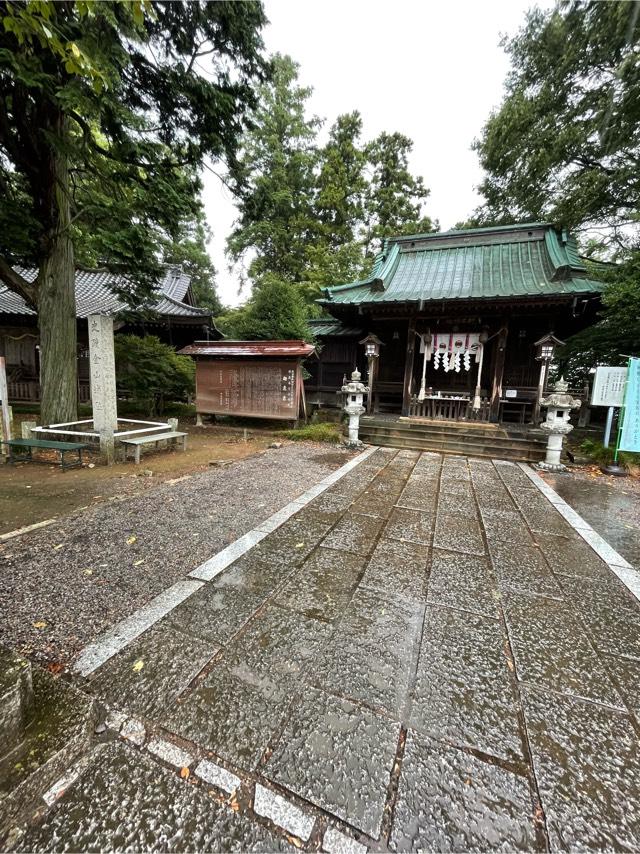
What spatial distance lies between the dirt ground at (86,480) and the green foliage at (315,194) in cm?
1421

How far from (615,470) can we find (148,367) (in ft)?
38.3

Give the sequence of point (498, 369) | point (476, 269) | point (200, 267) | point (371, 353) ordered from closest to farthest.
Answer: point (498, 369)
point (371, 353)
point (476, 269)
point (200, 267)

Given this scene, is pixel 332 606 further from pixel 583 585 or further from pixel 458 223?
pixel 458 223

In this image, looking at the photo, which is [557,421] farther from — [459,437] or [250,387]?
[250,387]

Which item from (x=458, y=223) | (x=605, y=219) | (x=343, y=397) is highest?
(x=458, y=223)

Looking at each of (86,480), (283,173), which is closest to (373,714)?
(86,480)

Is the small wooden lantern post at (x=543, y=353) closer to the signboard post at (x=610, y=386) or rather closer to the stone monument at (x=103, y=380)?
the signboard post at (x=610, y=386)

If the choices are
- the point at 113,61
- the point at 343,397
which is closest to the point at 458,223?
the point at 343,397

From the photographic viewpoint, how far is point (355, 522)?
12.7 ft

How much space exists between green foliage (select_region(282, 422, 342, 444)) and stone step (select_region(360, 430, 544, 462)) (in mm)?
844

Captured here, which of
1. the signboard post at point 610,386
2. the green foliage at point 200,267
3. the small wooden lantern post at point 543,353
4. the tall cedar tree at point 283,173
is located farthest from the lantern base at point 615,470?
the green foliage at point 200,267

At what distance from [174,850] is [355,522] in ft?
9.61

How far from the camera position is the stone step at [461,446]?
756cm

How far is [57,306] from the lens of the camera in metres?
6.98
